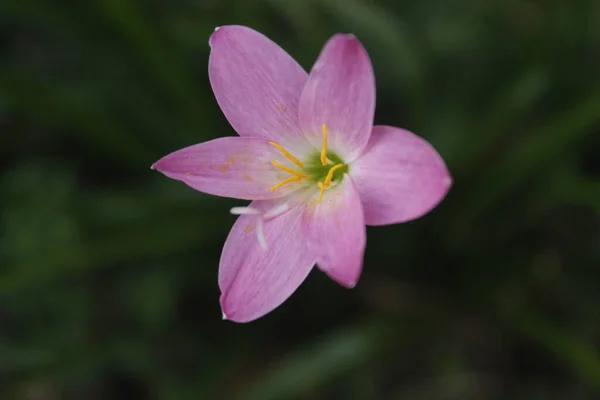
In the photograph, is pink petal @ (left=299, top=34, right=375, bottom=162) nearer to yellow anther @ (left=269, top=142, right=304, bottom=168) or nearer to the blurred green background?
yellow anther @ (left=269, top=142, right=304, bottom=168)

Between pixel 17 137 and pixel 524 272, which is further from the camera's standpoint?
pixel 17 137

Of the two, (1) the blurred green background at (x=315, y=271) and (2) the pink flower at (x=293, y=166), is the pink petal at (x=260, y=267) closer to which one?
(2) the pink flower at (x=293, y=166)

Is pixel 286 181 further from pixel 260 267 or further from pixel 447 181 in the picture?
pixel 447 181

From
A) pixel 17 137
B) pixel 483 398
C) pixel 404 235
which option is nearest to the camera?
pixel 404 235

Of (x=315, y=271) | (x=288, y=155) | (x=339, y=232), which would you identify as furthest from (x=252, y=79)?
(x=315, y=271)

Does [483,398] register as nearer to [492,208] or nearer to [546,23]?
[492,208]

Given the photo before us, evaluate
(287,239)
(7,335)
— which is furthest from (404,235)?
(7,335)
